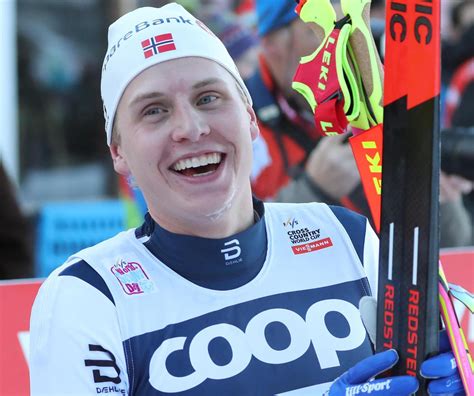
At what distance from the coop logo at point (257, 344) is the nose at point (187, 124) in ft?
1.26

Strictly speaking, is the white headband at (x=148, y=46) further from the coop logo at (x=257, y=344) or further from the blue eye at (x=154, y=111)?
the coop logo at (x=257, y=344)

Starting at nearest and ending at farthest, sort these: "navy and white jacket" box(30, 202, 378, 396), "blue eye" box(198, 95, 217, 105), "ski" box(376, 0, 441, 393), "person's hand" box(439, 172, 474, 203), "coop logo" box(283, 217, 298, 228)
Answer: "ski" box(376, 0, 441, 393) < "navy and white jacket" box(30, 202, 378, 396) < "blue eye" box(198, 95, 217, 105) < "coop logo" box(283, 217, 298, 228) < "person's hand" box(439, 172, 474, 203)

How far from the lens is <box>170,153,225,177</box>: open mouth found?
195 cm

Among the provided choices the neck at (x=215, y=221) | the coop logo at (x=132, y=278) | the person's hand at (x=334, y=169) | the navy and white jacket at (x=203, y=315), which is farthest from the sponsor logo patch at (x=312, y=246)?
the person's hand at (x=334, y=169)

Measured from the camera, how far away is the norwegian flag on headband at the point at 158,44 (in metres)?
1.98

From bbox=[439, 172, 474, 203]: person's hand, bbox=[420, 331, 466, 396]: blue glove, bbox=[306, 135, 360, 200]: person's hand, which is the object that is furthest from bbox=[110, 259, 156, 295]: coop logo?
bbox=[306, 135, 360, 200]: person's hand

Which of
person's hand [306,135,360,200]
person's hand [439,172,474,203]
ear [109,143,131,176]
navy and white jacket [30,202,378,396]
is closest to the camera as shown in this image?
navy and white jacket [30,202,378,396]

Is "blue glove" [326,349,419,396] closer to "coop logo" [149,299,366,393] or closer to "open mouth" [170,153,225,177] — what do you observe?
"coop logo" [149,299,366,393]

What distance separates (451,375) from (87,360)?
0.67 meters

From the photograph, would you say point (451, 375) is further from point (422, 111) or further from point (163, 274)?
point (163, 274)

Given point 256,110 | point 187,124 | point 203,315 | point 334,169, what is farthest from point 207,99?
point 256,110

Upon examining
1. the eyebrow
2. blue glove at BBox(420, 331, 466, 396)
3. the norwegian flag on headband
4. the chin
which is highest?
the norwegian flag on headband

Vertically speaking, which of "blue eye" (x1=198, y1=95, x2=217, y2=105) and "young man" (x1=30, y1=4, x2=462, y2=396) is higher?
"blue eye" (x1=198, y1=95, x2=217, y2=105)

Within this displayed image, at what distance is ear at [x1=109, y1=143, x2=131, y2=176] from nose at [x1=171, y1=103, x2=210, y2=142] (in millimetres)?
193
